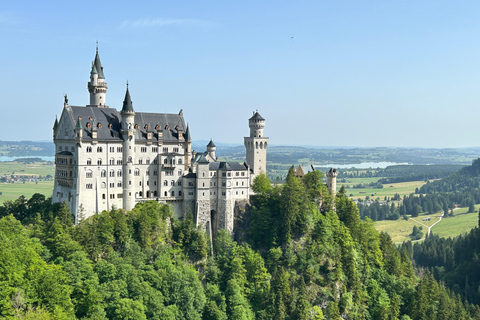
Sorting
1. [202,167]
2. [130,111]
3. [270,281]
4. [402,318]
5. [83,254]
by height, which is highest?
[130,111]

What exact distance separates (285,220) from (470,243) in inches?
3392

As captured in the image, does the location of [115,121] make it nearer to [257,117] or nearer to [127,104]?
[127,104]

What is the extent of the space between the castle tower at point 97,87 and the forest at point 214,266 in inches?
777

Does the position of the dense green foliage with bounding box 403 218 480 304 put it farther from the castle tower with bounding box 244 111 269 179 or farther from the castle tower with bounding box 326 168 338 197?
the castle tower with bounding box 244 111 269 179

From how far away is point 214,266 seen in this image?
332 feet

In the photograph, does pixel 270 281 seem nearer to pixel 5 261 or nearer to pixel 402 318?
pixel 402 318

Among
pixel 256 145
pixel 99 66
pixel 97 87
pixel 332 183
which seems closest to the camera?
pixel 97 87

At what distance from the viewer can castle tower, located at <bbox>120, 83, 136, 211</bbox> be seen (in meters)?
101

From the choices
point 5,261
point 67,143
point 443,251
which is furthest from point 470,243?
point 5,261

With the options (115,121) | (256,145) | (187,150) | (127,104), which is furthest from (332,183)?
(115,121)

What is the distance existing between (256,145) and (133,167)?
2700cm

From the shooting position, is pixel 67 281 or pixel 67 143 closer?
pixel 67 281

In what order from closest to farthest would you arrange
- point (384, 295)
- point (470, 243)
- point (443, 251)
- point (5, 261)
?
point (5, 261), point (384, 295), point (470, 243), point (443, 251)

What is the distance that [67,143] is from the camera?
9900cm
